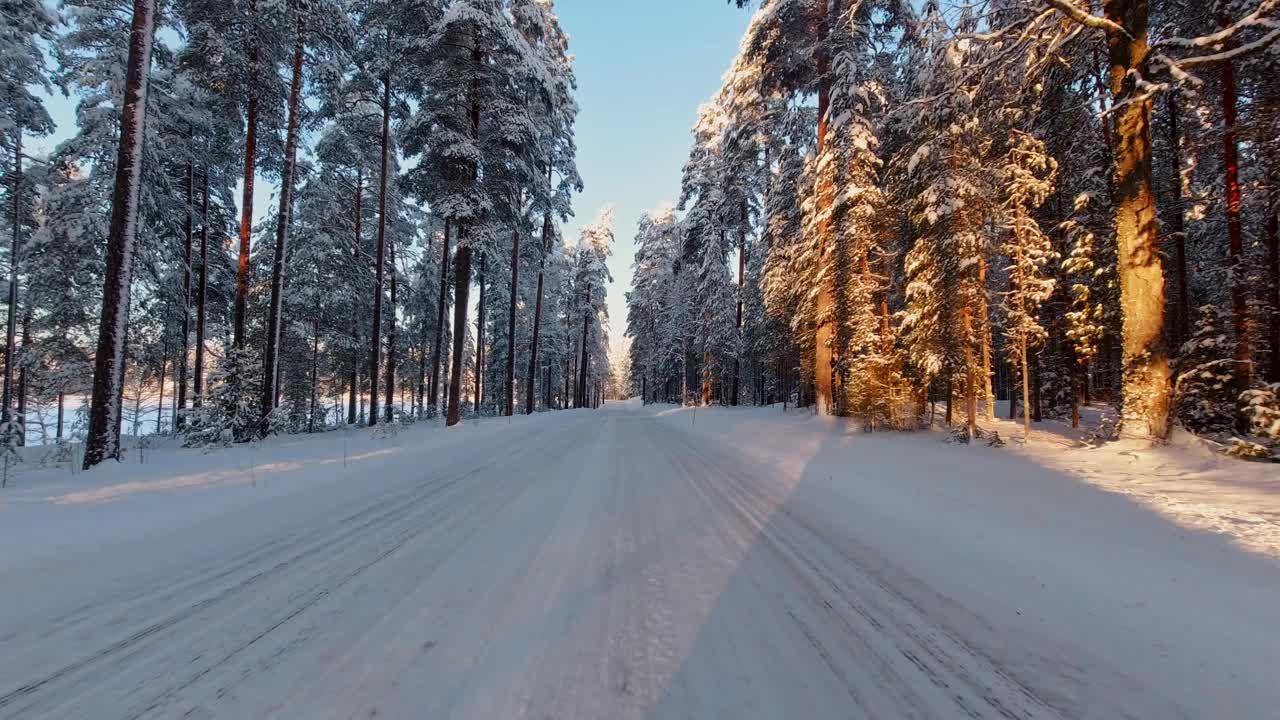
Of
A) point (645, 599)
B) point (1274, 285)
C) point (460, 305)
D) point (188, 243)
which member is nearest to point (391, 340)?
point (188, 243)

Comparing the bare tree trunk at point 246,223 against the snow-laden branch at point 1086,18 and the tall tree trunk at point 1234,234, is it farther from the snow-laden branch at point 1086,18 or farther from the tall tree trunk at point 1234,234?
the tall tree trunk at point 1234,234

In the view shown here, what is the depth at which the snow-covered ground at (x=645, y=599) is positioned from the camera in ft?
6.38

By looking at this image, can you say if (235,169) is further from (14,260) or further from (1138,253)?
(1138,253)

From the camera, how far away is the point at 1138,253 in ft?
23.6

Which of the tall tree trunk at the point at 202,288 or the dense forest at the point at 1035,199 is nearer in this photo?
the dense forest at the point at 1035,199

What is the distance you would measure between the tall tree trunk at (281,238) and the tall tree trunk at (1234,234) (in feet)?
69.9

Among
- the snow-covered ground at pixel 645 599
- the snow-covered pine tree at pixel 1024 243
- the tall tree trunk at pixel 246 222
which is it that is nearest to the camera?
the snow-covered ground at pixel 645 599

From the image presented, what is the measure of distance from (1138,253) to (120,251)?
52.4ft

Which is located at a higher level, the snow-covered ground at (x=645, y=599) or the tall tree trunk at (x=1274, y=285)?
the tall tree trunk at (x=1274, y=285)

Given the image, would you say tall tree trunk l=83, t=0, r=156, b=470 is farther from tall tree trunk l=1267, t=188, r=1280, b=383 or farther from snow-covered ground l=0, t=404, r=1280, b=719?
tall tree trunk l=1267, t=188, r=1280, b=383

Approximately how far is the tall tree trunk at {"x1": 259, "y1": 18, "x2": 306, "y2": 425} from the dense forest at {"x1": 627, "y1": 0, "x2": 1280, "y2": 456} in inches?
527

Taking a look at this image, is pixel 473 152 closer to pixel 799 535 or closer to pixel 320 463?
pixel 320 463

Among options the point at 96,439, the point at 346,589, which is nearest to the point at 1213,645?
the point at 346,589

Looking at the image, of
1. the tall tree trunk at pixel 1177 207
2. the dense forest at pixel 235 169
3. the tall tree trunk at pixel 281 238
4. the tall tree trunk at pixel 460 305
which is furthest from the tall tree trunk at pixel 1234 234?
the tall tree trunk at pixel 281 238
